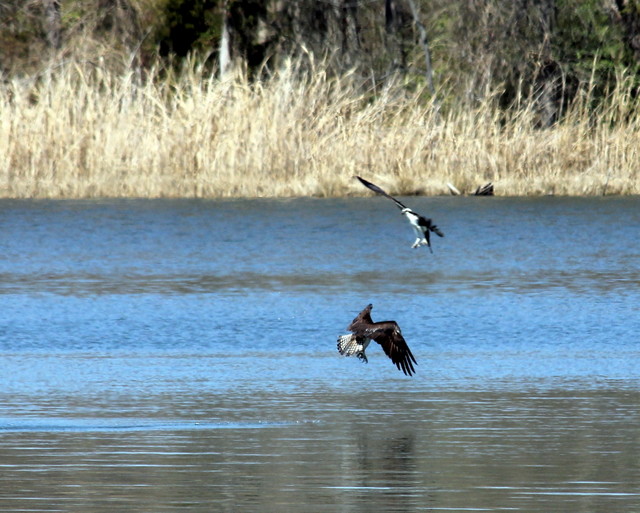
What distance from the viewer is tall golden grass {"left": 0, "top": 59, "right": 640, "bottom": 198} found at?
2297 centimetres

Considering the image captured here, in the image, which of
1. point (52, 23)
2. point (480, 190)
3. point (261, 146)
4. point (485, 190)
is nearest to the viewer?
point (261, 146)

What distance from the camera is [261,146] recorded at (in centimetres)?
2306

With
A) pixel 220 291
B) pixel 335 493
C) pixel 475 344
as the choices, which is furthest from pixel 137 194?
pixel 335 493

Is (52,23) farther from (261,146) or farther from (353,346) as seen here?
(353,346)

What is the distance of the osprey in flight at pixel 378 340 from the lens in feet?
26.3

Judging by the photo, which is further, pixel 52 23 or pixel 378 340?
pixel 52 23

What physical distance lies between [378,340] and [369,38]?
27.9 metres

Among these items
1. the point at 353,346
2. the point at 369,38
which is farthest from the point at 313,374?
the point at 369,38

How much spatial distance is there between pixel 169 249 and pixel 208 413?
9.82 meters

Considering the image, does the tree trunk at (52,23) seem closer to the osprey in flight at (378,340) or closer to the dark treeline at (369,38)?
the dark treeline at (369,38)

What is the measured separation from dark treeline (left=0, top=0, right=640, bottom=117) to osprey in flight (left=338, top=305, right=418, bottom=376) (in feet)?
64.0

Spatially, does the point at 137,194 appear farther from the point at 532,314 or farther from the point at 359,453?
the point at 359,453

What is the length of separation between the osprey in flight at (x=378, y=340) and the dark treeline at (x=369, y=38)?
64.0ft

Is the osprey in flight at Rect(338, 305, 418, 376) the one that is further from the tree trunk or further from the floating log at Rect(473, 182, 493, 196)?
the tree trunk
